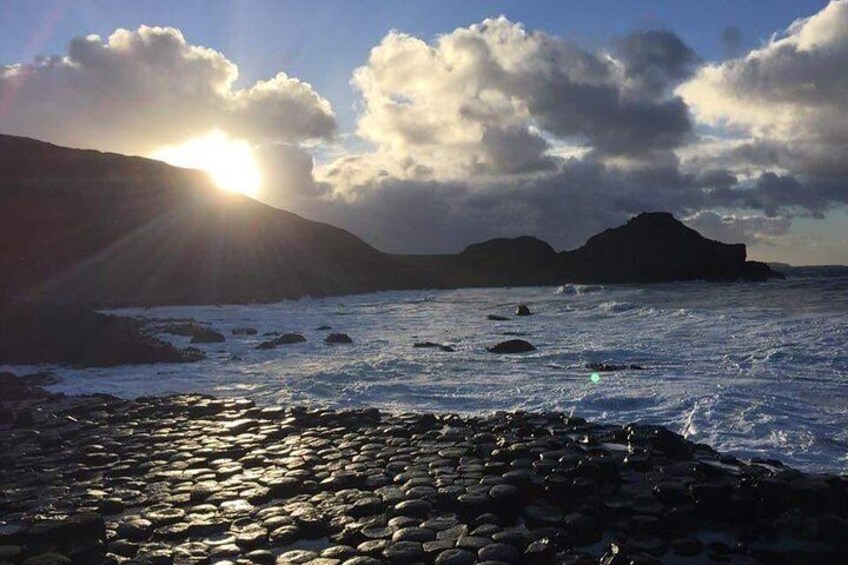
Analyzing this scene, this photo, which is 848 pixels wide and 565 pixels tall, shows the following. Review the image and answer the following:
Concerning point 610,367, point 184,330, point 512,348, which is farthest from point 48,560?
point 184,330

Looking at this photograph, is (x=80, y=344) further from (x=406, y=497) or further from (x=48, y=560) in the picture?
(x=406, y=497)

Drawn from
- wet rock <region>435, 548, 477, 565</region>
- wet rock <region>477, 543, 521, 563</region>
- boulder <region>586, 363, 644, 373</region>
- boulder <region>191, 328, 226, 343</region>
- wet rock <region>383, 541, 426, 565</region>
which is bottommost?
boulder <region>191, 328, 226, 343</region>

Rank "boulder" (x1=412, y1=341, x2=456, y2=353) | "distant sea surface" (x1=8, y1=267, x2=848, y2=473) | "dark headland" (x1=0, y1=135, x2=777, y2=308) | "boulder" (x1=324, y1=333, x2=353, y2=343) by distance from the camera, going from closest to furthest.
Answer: "distant sea surface" (x1=8, y1=267, x2=848, y2=473) → "boulder" (x1=412, y1=341, x2=456, y2=353) → "boulder" (x1=324, y1=333, x2=353, y2=343) → "dark headland" (x1=0, y1=135, x2=777, y2=308)

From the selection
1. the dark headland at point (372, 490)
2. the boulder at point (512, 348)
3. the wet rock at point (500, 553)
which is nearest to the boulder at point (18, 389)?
the dark headland at point (372, 490)

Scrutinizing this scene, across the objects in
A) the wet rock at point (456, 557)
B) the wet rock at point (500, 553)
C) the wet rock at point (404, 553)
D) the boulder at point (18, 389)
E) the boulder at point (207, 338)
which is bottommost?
the boulder at point (18, 389)

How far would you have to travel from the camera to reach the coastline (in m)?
6.72

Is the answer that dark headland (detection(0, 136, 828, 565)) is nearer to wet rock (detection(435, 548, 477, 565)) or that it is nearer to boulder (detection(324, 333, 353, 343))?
wet rock (detection(435, 548, 477, 565))

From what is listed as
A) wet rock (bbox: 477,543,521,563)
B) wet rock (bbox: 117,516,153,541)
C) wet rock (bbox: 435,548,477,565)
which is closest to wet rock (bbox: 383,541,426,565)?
wet rock (bbox: 435,548,477,565)

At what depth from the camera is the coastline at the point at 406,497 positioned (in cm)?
672

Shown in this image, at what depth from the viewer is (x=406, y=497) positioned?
807 cm

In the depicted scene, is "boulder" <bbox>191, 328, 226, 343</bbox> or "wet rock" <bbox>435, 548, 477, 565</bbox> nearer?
"wet rock" <bbox>435, 548, 477, 565</bbox>

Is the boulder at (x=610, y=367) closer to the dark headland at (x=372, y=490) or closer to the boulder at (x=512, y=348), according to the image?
the boulder at (x=512, y=348)

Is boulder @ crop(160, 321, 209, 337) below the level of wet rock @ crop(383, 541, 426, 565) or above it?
below

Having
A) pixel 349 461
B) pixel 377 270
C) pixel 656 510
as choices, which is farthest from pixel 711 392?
pixel 377 270
